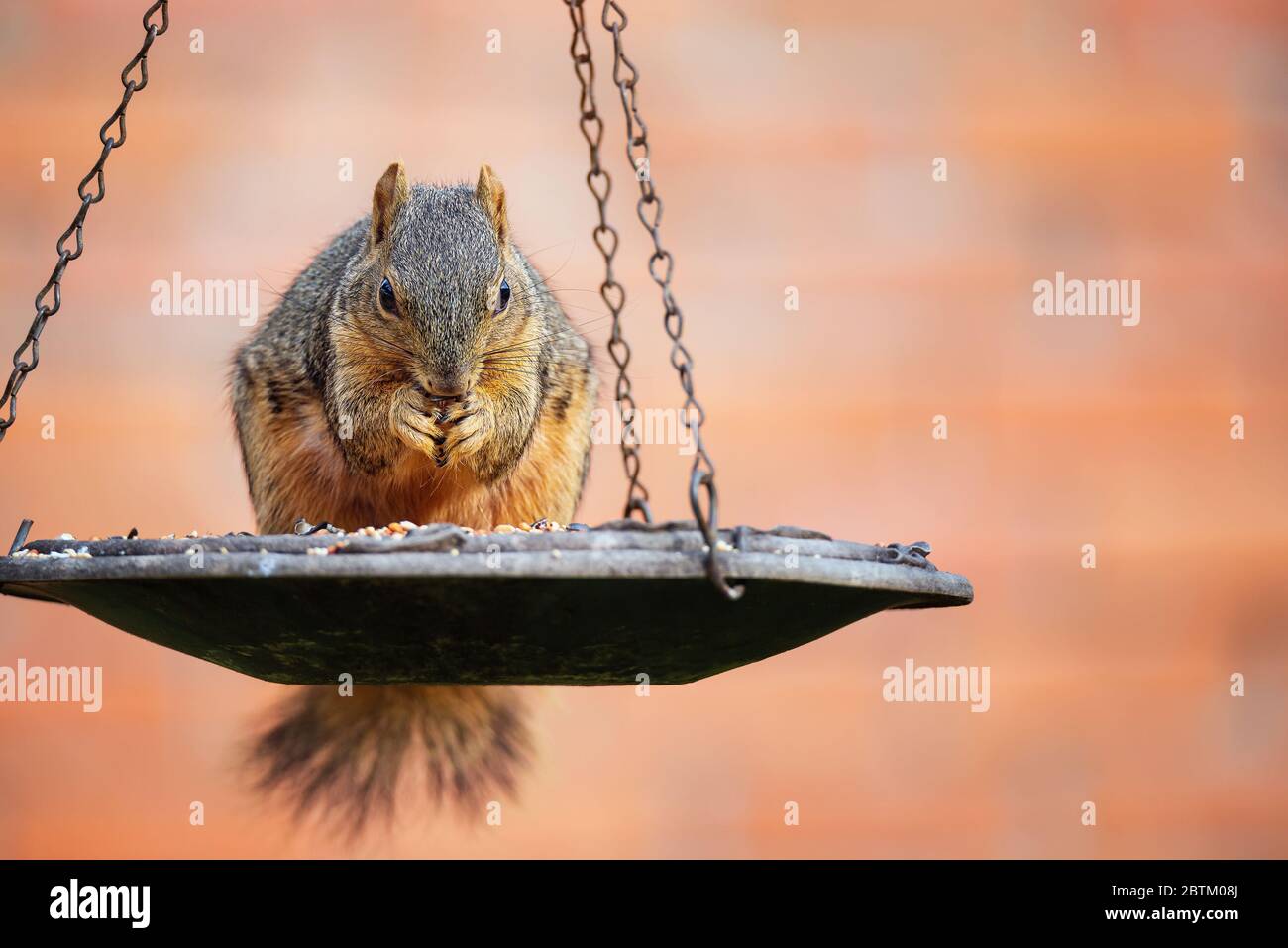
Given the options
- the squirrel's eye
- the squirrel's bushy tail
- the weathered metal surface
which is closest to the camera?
the weathered metal surface

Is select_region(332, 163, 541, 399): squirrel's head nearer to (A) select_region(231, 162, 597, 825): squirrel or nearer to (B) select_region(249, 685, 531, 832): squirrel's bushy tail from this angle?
(A) select_region(231, 162, 597, 825): squirrel

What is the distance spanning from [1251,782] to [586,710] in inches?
59.8

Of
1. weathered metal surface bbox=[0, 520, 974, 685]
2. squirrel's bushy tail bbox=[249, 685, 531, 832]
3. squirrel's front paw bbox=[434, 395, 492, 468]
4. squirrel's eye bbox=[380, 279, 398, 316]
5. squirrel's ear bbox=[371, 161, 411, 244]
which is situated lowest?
squirrel's bushy tail bbox=[249, 685, 531, 832]

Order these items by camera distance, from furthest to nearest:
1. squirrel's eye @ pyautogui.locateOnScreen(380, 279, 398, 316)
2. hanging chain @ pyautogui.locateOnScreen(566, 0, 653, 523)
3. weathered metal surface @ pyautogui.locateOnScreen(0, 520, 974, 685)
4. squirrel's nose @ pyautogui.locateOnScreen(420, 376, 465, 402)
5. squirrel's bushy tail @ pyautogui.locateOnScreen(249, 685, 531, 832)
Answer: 1. squirrel's bushy tail @ pyautogui.locateOnScreen(249, 685, 531, 832)
2. squirrel's eye @ pyautogui.locateOnScreen(380, 279, 398, 316)
3. squirrel's nose @ pyautogui.locateOnScreen(420, 376, 465, 402)
4. hanging chain @ pyautogui.locateOnScreen(566, 0, 653, 523)
5. weathered metal surface @ pyautogui.locateOnScreen(0, 520, 974, 685)

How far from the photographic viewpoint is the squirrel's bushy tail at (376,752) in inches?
95.2

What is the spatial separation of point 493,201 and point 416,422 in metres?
0.43

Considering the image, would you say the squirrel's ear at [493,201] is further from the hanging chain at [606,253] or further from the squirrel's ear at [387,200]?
the hanging chain at [606,253]

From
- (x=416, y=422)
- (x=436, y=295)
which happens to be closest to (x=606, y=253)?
(x=436, y=295)

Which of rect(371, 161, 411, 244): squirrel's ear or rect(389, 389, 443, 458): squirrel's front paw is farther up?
rect(371, 161, 411, 244): squirrel's ear

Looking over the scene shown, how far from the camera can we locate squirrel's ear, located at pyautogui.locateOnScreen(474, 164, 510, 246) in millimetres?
2496

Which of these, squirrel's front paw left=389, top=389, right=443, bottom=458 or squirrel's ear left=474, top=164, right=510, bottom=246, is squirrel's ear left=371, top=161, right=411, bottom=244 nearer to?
squirrel's ear left=474, top=164, right=510, bottom=246

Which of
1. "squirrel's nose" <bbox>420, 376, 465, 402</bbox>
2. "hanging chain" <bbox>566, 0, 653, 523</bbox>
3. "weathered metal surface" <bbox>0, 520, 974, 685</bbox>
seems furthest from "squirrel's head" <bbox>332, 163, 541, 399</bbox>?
"weathered metal surface" <bbox>0, 520, 974, 685</bbox>

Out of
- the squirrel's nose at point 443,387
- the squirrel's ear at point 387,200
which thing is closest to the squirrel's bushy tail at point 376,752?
the squirrel's nose at point 443,387

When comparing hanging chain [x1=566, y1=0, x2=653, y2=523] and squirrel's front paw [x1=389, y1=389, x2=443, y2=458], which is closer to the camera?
hanging chain [x1=566, y1=0, x2=653, y2=523]
